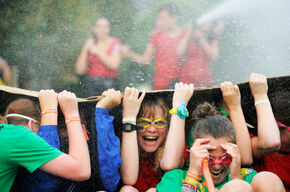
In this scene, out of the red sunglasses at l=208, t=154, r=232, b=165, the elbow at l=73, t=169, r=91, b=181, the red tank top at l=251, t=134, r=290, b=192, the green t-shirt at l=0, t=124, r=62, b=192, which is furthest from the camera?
the red tank top at l=251, t=134, r=290, b=192

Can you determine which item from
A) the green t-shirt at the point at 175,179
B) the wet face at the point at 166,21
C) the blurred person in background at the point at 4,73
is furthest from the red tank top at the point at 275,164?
the blurred person in background at the point at 4,73

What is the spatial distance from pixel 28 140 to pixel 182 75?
2740 millimetres

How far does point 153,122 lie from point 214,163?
61cm

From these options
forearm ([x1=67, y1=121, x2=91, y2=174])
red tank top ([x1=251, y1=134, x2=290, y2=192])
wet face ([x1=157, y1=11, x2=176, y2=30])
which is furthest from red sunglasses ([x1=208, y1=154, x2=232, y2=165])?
wet face ([x1=157, y1=11, x2=176, y2=30])

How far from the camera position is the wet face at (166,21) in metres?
4.14

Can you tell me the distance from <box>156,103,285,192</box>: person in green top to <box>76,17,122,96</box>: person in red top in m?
2.15

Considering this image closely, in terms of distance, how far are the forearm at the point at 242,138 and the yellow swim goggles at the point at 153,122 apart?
52cm

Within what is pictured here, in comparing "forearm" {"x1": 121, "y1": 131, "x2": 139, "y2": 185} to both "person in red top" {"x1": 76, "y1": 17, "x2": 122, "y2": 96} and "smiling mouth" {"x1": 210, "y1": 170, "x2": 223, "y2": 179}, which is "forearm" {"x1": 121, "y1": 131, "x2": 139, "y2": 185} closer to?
"smiling mouth" {"x1": 210, "y1": 170, "x2": 223, "y2": 179}

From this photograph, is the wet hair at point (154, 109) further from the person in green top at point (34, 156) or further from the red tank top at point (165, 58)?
the red tank top at point (165, 58)

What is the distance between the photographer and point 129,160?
2.18 metres

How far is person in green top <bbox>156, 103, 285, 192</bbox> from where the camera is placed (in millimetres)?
1897

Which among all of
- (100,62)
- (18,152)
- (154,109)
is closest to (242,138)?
(154,109)

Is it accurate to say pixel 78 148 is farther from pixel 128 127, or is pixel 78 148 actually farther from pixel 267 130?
pixel 267 130

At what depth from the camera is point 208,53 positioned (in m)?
4.36
